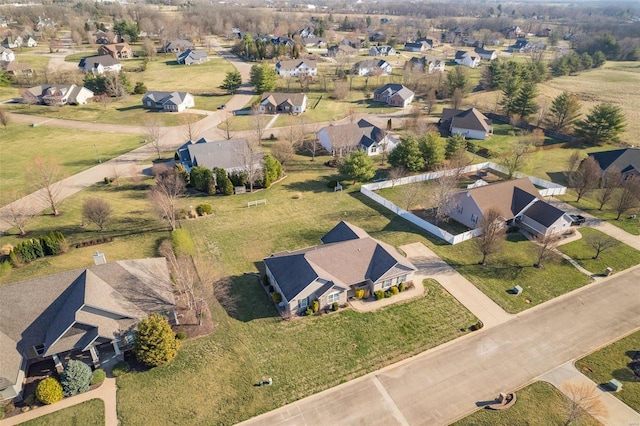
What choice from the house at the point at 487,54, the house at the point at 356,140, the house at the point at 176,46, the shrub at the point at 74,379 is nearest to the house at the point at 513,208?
the house at the point at 356,140

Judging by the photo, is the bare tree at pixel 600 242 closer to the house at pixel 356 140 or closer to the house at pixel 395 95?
the house at pixel 356 140

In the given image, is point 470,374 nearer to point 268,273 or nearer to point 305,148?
point 268,273

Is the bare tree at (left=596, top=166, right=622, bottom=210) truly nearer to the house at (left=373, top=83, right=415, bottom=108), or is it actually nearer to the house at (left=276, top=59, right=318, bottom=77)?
the house at (left=373, top=83, right=415, bottom=108)

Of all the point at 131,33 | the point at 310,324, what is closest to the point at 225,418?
the point at 310,324

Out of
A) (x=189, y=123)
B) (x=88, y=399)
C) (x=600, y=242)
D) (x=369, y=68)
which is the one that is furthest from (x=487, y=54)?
(x=88, y=399)

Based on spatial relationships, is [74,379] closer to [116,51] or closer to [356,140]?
[356,140]

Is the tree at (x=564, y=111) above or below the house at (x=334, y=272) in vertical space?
above
